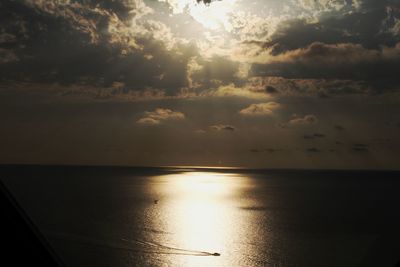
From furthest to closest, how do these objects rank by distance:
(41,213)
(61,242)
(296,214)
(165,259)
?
(296,214) < (41,213) < (61,242) < (165,259)

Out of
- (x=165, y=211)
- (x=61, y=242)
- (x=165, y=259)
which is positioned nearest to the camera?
(x=165, y=259)

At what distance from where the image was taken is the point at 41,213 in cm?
15538

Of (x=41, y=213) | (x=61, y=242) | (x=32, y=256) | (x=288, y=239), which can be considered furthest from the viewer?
(x=41, y=213)

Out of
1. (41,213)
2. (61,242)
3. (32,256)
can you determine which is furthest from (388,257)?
(41,213)

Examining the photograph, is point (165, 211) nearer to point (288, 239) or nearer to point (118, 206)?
point (118, 206)

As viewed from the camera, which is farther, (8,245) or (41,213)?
(41,213)

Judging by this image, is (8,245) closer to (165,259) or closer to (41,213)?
(165,259)

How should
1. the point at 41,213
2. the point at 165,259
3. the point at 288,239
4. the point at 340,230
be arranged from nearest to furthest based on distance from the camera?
the point at 165,259 → the point at 288,239 → the point at 340,230 → the point at 41,213

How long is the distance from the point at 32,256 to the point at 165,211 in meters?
177

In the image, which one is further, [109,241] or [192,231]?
[192,231]

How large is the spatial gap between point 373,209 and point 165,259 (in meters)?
126

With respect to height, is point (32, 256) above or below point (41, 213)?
above

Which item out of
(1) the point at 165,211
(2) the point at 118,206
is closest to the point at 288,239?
(1) the point at 165,211

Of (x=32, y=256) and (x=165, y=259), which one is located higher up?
(x=32, y=256)
